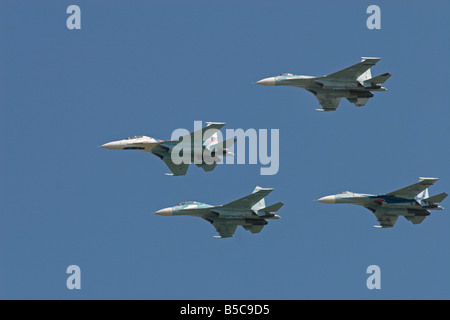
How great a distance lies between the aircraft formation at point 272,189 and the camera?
78438 millimetres

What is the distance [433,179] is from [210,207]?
17401 mm

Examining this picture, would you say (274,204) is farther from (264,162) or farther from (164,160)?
(164,160)

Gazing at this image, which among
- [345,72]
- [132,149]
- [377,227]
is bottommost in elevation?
[377,227]

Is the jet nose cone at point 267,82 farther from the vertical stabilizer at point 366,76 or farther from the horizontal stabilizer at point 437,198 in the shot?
the horizontal stabilizer at point 437,198

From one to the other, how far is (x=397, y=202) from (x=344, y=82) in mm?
10527

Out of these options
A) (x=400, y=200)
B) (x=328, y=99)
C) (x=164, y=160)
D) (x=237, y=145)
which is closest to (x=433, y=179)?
(x=400, y=200)

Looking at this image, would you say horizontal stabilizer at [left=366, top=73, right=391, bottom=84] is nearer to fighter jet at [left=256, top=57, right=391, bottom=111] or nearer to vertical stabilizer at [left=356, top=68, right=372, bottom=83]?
fighter jet at [left=256, top=57, right=391, bottom=111]

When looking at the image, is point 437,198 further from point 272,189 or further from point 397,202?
point 272,189

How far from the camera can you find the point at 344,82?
80.9 metres

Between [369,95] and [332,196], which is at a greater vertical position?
[369,95]

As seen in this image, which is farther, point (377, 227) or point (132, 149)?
point (377, 227)

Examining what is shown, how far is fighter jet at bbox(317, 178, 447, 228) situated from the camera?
81500 mm

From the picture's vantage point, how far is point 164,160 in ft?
264

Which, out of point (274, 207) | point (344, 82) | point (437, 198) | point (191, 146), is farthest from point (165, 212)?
point (437, 198)
